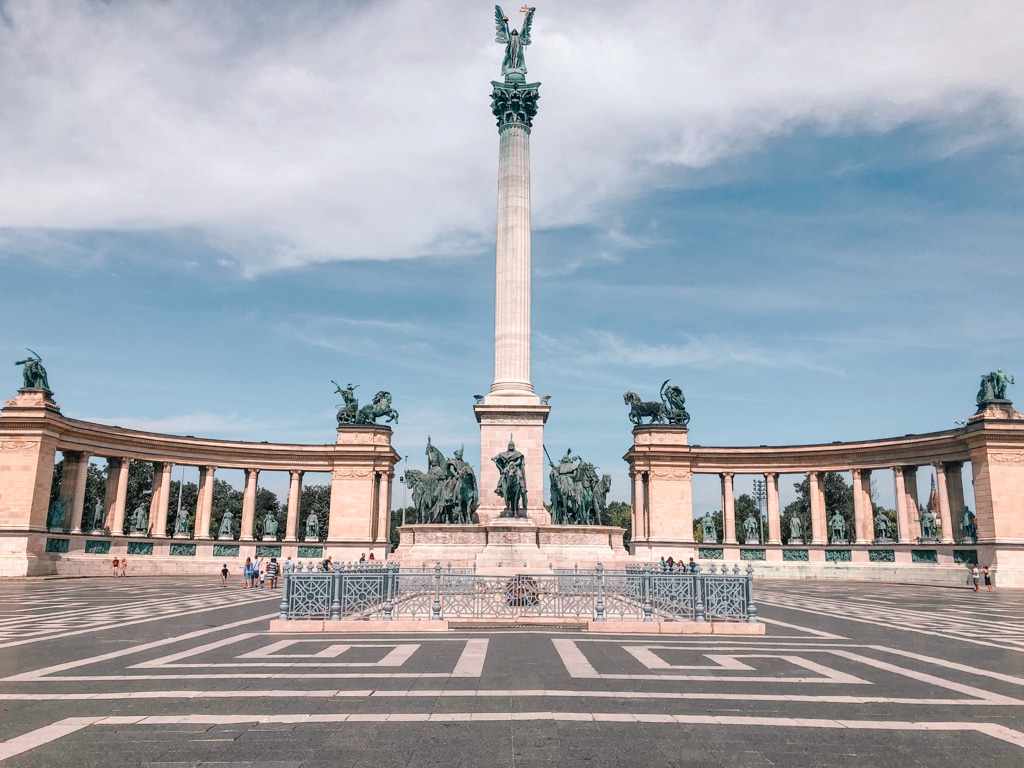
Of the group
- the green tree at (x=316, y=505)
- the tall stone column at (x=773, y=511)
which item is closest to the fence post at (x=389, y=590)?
the tall stone column at (x=773, y=511)

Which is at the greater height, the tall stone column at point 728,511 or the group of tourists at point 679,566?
the tall stone column at point 728,511

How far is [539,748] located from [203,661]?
8040 millimetres

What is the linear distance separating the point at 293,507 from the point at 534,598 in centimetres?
4926

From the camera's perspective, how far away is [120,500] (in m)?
57.1

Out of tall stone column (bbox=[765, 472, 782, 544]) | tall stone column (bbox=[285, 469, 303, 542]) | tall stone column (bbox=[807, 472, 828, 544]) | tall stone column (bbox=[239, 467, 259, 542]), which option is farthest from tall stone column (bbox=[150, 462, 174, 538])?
tall stone column (bbox=[807, 472, 828, 544])

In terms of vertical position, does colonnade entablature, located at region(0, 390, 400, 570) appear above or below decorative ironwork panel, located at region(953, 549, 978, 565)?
above

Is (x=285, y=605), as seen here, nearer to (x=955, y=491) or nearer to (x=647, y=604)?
(x=647, y=604)

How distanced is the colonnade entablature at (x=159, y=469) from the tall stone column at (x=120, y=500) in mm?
82

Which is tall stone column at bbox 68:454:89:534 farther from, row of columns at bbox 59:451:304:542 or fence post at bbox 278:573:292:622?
fence post at bbox 278:573:292:622

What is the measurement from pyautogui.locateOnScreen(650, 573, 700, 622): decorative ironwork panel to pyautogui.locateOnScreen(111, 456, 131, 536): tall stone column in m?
50.8

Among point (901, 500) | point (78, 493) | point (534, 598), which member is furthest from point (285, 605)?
point (901, 500)

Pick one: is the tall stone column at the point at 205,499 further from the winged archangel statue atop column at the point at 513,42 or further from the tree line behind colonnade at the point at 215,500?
the winged archangel statue atop column at the point at 513,42

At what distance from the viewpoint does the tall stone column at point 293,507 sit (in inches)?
2456

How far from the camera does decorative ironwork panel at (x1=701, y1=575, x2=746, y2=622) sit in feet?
58.1
